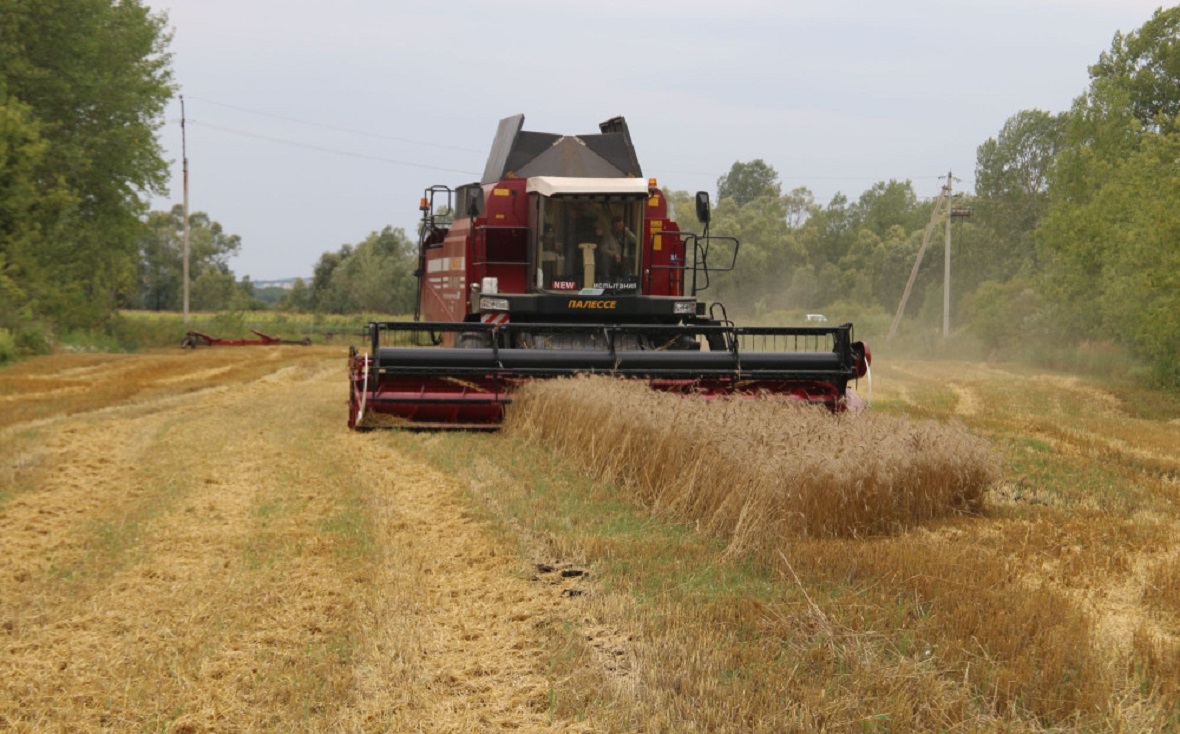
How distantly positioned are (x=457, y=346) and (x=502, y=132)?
340 centimetres

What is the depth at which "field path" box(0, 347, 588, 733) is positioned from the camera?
433 cm

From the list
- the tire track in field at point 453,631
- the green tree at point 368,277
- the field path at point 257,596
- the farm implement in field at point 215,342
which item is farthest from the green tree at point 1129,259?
the green tree at point 368,277

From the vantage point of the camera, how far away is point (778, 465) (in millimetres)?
6891

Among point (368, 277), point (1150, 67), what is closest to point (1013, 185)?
point (1150, 67)

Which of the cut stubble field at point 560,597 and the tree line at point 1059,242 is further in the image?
the tree line at point 1059,242

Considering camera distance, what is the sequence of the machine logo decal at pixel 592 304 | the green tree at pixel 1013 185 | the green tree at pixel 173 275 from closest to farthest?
1. the machine logo decal at pixel 592 304
2. the green tree at pixel 1013 185
3. the green tree at pixel 173 275

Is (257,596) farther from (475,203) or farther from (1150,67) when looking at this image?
(1150,67)

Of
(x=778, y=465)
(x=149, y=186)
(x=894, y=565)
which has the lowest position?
(x=894, y=565)

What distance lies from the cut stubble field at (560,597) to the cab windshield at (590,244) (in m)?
3.83

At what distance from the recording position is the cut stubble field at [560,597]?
4246 mm

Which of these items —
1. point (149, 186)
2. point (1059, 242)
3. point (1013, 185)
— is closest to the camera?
point (1059, 242)

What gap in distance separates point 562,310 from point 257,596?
8499 millimetres

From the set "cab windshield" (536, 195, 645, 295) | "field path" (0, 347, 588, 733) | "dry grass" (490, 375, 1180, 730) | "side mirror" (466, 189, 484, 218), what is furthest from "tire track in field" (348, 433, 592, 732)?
"side mirror" (466, 189, 484, 218)

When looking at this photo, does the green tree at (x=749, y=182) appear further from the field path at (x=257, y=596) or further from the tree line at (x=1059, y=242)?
the field path at (x=257, y=596)
